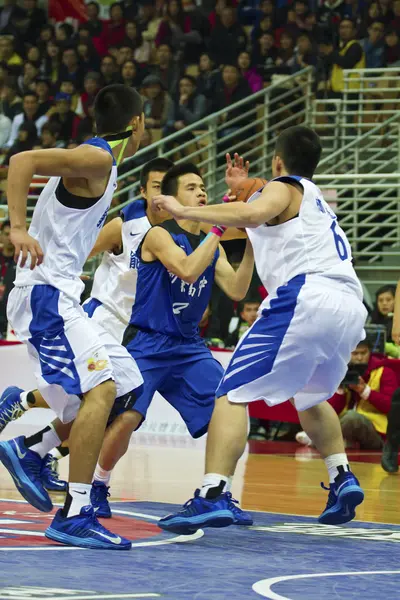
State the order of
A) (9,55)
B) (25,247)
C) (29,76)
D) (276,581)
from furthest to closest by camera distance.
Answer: (9,55) → (29,76) → (25,247) → (276,581)

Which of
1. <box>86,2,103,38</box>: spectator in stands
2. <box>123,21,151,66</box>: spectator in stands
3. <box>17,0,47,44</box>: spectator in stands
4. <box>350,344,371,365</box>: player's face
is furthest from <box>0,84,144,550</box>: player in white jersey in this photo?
<box>17,0,47,44</box>: spectator in stands

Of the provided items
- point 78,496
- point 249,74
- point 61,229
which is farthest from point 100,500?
point 249,74

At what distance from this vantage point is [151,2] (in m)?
18.0

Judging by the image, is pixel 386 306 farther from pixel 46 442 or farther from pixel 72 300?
pixel 72 300

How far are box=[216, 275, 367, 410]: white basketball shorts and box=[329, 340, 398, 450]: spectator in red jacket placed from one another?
518 cm

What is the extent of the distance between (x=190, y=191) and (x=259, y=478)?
2.54 metres

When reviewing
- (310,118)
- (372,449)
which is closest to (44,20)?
(310,118)

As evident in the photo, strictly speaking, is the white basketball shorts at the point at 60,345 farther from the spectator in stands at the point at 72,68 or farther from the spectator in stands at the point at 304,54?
the spectator in stands at the point at 72,68

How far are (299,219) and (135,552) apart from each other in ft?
5.27

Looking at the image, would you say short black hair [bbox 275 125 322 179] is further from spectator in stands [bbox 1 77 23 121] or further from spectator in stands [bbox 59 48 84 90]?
spectator in stands [bbox 59 48 84 90]

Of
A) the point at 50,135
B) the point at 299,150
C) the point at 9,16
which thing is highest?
the point at 9,16

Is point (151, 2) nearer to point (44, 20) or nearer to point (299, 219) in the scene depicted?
point (44, 20)

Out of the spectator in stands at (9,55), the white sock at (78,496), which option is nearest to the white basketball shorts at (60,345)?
the white sock at (78,496)

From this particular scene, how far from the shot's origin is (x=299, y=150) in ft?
16.6
